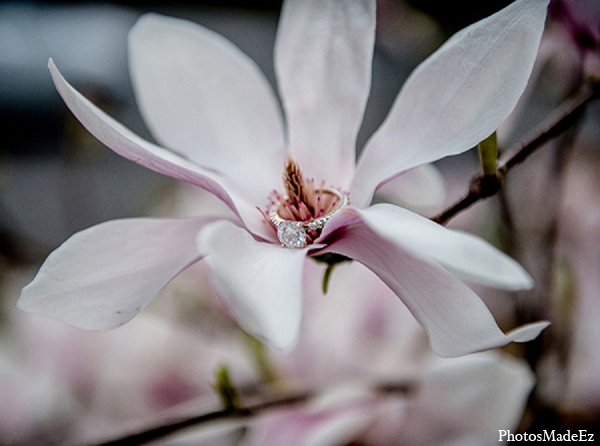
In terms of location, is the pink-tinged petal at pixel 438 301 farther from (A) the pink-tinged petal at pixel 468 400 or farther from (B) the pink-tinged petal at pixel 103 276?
(A) the pink-tinged petal at pixel 468 400

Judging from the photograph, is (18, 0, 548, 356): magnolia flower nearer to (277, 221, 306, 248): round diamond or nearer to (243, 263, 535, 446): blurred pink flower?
(277, 221, 306, 248): round diamond

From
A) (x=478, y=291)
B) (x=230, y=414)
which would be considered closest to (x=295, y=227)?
(x=230, y=414)

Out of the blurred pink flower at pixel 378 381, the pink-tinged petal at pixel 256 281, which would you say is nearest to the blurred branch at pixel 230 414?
the blurred pink flower at pixel 378 381

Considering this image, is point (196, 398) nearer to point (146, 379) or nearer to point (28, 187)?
point (146, 379)

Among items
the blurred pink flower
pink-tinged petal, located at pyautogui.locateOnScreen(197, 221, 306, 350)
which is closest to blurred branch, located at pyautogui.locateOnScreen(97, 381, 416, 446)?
the blurred pink flower

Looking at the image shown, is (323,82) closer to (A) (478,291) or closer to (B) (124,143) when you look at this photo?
(B) (124,143)

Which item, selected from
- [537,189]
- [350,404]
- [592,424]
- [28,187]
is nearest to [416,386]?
[350,404]
